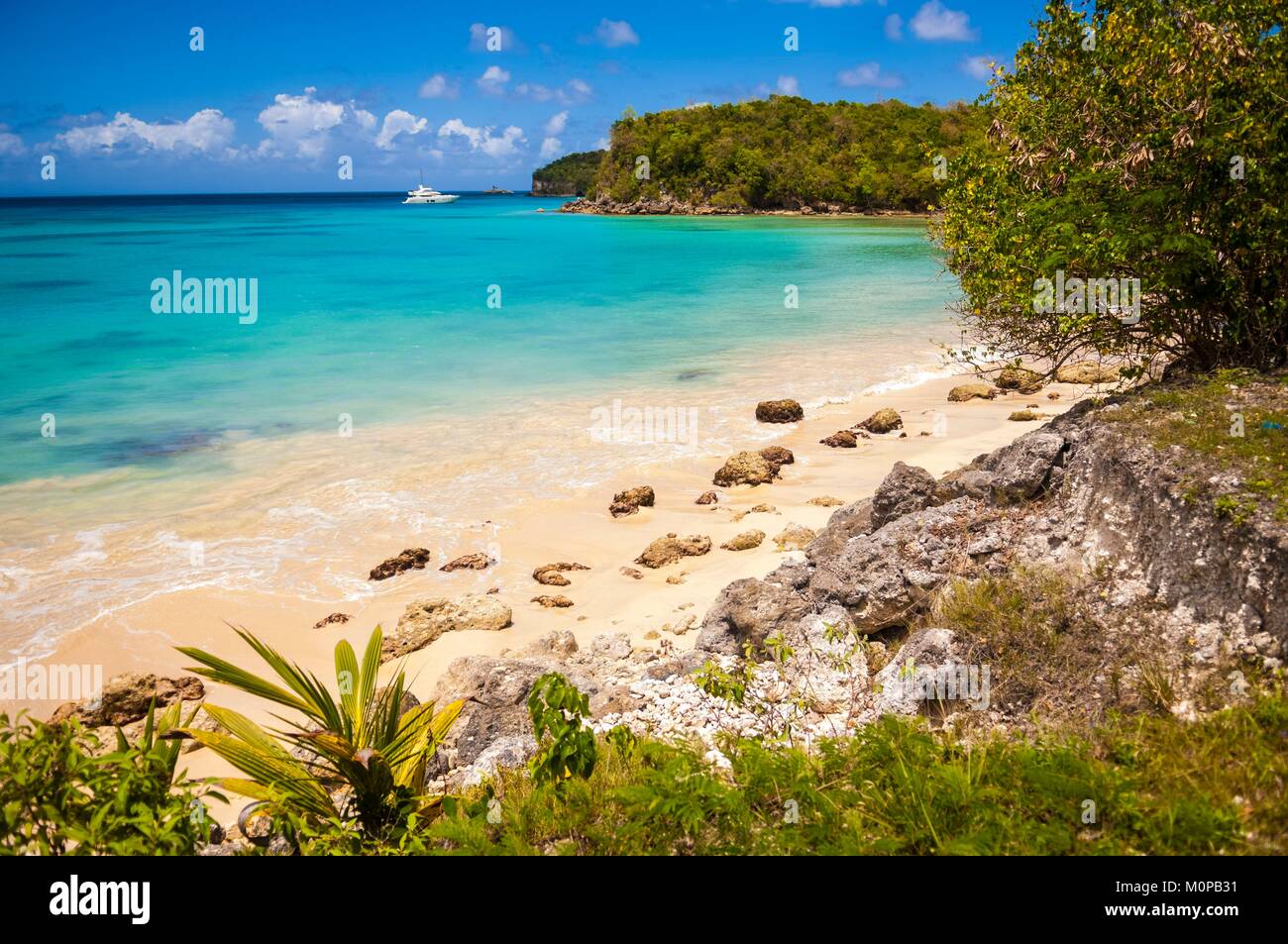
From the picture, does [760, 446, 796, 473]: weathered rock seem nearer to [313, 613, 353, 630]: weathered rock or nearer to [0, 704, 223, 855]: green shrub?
[313, 613, 353, 630]: weathered rock

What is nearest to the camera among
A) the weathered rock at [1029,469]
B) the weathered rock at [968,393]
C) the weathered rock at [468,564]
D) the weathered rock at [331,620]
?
the weathered rock at [1029,469]

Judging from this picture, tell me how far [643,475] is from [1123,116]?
9.99 meters

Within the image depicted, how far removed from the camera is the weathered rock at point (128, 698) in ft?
29.9

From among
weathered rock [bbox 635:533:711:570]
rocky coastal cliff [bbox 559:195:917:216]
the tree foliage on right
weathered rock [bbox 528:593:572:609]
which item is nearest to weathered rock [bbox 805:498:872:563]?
weathered rock [bbox 635:533:711:570]

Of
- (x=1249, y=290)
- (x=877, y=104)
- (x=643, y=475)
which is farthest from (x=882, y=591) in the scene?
(x=877, y=104)

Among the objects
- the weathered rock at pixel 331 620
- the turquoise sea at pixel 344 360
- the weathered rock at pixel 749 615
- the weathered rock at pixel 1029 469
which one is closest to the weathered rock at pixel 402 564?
the weathered rock at pixel 331 620

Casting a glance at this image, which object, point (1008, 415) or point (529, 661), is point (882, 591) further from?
point (1008, 415)

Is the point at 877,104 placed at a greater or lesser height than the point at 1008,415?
greater

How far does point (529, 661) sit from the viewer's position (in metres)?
8.26

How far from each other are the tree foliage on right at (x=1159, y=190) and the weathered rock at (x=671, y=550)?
5299 mm

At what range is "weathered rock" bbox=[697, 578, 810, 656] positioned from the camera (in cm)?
825

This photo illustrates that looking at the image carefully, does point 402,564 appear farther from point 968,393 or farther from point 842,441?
point 968,393

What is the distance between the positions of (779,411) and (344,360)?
17264 mm

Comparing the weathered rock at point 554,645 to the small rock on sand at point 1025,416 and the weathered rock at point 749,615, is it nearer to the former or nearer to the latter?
the weathered rock at point 749,615
